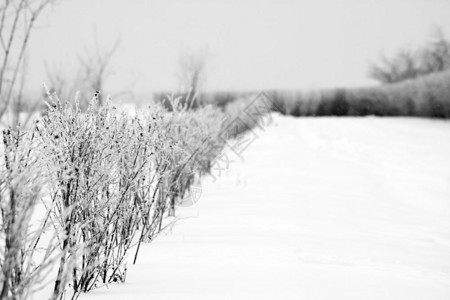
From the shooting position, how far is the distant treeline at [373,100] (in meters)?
18.0

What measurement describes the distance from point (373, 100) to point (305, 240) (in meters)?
19.3

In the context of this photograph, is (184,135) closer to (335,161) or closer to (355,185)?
(355,185)

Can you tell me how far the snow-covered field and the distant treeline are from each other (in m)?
11.3

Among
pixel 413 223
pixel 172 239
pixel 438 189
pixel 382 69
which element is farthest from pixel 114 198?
pixel 382 69

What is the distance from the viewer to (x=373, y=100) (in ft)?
68.1

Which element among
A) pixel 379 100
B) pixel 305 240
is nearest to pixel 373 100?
pixel 379 100

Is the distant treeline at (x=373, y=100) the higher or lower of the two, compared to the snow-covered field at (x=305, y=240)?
higher

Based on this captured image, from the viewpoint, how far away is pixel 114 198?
2143 mm

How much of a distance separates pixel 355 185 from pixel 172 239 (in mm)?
3513

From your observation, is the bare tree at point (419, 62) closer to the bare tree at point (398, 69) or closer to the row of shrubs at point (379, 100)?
the bare tree at point (398, 69)

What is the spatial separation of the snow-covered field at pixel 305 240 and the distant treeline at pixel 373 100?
1126 cm

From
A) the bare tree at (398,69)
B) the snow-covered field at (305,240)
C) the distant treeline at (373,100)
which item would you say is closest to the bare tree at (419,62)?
the bare tree at (398,69)

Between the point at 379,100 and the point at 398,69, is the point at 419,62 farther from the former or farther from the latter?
the point at 379,100

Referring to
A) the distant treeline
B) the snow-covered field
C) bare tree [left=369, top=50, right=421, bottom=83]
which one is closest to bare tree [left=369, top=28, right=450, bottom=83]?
bare tree [left=369, top=50, right=421, bottom=83]
